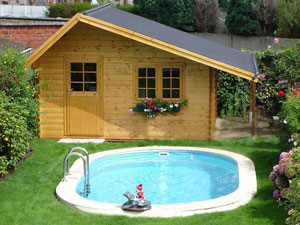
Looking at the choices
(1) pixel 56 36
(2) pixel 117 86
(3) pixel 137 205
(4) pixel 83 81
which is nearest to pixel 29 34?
(4) pixel 83 81

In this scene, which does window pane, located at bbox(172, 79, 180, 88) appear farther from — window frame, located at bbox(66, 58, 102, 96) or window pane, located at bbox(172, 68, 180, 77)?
window frame, located at bbox(66, 58, 102, 96)

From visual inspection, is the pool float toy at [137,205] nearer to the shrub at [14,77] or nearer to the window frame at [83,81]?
the shrub at [14,77]

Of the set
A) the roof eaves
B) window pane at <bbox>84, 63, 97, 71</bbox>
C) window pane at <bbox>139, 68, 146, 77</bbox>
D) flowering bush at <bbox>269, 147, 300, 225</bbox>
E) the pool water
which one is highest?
the roof eaves

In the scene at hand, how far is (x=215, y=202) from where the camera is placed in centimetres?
963

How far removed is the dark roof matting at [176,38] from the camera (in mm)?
14539

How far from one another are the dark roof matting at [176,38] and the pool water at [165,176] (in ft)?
8.50

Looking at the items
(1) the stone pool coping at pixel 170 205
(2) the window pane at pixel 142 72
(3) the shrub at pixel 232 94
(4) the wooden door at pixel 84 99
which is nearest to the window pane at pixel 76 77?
(4) the wooden door at pixel 84 99

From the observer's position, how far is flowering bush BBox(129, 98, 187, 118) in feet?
49.5

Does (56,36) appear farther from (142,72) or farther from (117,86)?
(142,72)

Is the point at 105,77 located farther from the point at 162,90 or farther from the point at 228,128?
the point at 228,128

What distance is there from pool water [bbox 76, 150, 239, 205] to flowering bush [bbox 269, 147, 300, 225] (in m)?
2.14

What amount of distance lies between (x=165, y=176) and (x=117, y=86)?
325 cm

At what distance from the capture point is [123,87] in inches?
603

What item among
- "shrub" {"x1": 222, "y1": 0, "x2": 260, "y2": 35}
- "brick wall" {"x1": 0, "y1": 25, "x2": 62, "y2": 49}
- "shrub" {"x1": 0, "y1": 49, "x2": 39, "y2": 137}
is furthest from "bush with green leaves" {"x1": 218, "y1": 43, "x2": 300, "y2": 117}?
"brick wall" {"x1": 0, "y1": 25, "x2": 62, "y2": 49}
